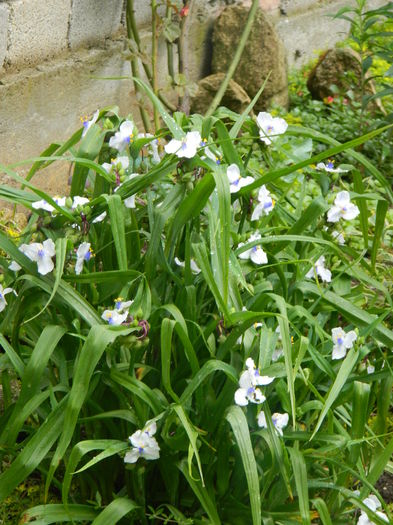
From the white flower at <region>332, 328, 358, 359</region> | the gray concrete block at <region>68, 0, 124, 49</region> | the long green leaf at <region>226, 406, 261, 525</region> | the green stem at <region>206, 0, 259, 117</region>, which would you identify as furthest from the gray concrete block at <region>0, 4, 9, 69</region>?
the long green leaf at <region>226, 406, 261, 525</region>

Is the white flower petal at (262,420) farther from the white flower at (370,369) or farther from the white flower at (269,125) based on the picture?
the white flower at (269,125)

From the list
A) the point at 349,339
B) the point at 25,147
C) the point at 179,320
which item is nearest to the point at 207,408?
the point at 179,320

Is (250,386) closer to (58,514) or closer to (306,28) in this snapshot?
(58,514)

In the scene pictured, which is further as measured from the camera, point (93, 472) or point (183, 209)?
point (93, 472)

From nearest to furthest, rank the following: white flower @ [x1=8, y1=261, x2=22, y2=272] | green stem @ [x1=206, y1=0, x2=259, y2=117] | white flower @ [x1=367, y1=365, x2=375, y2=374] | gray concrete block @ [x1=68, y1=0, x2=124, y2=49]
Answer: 1. white flower @ [x1=8, y1=261, x2=22, y2=272]
2. white flower @ [x1=367, y1=365, x2=375, y2=374]
3. gray concrete block @ [x1=68, y1=0, x2=124, y2=49]
4. green stem @ [x1=206, y1=0, x2=259, y2=117]

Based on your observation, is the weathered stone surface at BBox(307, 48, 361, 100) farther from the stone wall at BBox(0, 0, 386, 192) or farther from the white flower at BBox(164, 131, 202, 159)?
the white flower at BBox(164, 131, 202, 159)

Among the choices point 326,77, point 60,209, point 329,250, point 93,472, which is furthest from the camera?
point 326,77

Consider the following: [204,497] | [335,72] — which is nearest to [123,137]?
[204,497]

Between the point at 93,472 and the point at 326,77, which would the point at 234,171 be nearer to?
the point at 93,472
